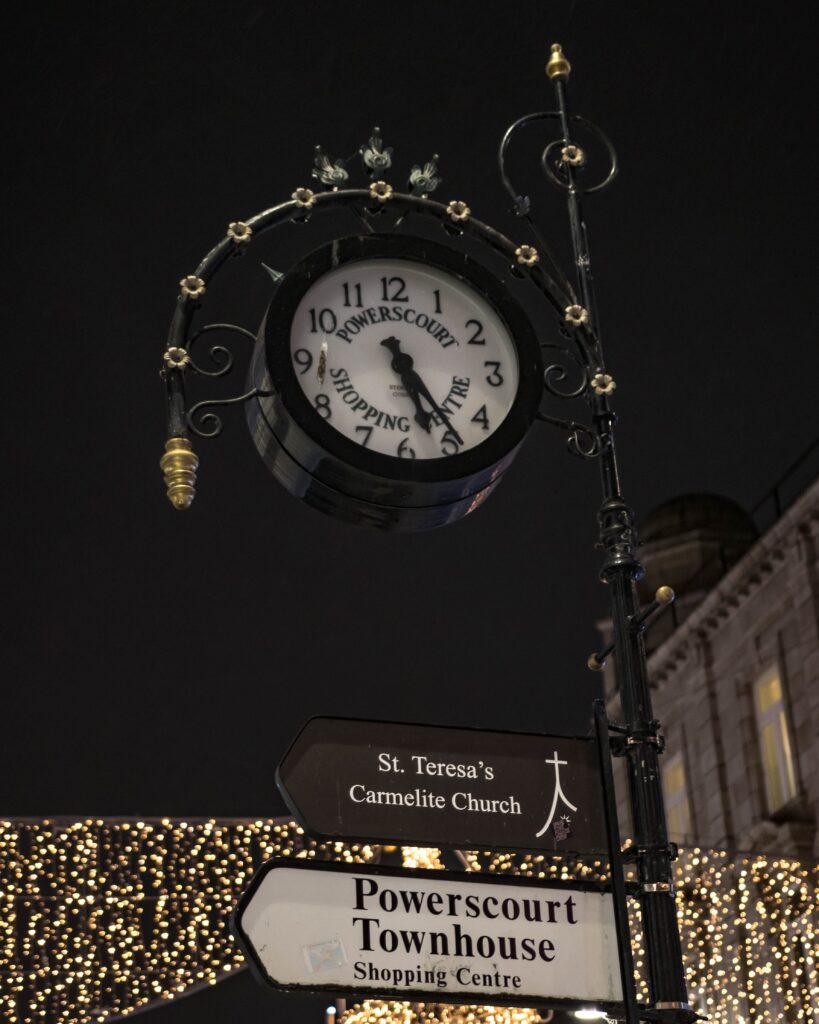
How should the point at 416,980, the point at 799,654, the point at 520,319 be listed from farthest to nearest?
1. the point at 799,654
2. the point at 520,319
3. the point at 416,980

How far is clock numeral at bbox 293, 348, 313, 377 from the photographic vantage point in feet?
18.1

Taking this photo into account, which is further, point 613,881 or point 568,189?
point 568,189

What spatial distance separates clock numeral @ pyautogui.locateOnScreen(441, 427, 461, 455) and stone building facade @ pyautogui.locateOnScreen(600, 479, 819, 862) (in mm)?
18047

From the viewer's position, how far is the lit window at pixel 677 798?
27828 millimetres

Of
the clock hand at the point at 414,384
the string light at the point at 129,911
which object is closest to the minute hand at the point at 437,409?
the clock hand at the point at 414,384

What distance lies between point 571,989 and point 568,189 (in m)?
Answer: 3.00

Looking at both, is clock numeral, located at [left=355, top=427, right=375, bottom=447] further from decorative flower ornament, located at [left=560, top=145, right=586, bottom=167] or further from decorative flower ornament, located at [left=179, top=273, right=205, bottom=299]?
decorative flower ornament, located at [left=560, top=145, right=586, bottom=167]

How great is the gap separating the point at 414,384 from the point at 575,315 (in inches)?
24.6

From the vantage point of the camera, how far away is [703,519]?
31.0 metres

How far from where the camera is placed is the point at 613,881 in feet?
15.5

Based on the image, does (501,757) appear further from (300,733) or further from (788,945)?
(788,945)

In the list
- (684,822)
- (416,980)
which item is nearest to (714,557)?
(684,822)

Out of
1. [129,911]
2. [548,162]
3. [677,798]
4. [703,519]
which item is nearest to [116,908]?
[129,911]

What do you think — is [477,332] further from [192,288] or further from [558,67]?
[558,67]
